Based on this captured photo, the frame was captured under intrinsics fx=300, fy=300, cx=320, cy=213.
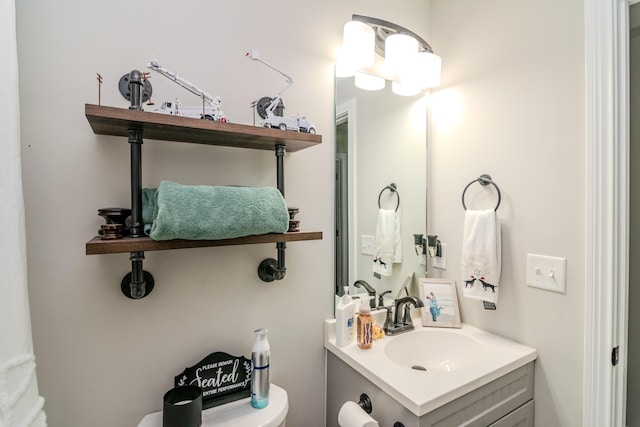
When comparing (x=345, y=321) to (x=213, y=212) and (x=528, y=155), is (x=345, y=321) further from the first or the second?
(x=528, y=155)

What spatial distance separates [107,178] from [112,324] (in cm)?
42

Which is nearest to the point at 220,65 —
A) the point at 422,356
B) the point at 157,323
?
the point at 157,323

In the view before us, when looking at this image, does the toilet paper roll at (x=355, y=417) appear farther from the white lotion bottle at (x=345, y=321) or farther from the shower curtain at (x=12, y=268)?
the shower curtain at (x=12, y=268)

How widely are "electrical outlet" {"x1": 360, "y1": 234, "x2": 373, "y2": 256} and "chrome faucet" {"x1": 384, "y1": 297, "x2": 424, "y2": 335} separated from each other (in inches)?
→ 9.6

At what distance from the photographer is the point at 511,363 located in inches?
40.7

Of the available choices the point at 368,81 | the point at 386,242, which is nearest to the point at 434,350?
the point at 386,242

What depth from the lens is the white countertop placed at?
0.85 metres

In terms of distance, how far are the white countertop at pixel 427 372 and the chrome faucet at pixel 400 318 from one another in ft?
0.12

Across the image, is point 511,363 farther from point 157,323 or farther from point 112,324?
point 112,324

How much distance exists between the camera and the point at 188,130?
81 centimetres

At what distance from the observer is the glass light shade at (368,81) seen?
1285 millimetres

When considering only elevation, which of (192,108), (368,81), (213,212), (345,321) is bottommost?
(345,321)

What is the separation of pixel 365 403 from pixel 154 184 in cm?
98

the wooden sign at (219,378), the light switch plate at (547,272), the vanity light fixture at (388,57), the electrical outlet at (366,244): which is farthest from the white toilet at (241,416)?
the vanity light fixture at (388,57)
